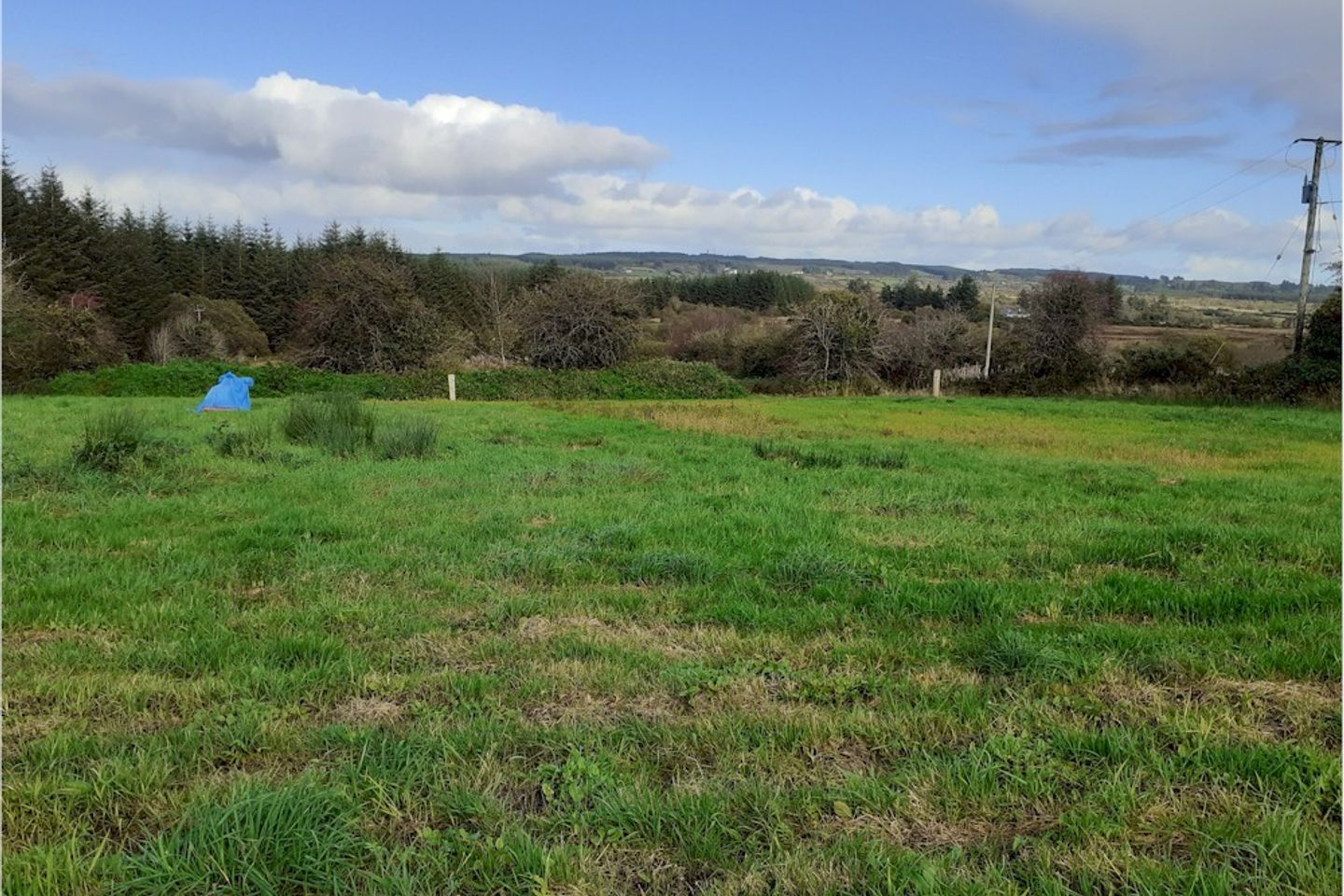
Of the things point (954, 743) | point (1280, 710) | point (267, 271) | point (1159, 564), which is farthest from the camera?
point (267, 271)

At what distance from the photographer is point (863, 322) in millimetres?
41188

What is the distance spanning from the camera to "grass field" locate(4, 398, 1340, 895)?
2322 millimetres

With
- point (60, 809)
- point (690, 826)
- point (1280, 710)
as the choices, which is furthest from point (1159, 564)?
point (60, 809)

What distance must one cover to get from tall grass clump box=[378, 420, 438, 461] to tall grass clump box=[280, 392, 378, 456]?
0.30m

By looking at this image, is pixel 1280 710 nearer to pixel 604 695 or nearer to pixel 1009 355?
pixel 604 695

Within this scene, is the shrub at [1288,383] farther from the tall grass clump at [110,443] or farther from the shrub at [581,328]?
the tall grass clump at [110,443]

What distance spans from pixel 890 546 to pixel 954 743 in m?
3.33

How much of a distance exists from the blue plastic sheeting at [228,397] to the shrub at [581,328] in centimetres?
1758

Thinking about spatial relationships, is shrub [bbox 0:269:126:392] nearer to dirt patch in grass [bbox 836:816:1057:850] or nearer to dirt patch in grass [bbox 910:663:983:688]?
dirt patch in grass [bbox 910:663:983:688]

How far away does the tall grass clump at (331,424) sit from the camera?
37.7ft

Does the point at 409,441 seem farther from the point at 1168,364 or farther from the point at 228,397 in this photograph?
the point at 1168,364

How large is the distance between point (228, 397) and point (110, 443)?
1159cm

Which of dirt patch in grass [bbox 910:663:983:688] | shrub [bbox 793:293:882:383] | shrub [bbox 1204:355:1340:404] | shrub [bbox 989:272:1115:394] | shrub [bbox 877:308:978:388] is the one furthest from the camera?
shrub [bbox 877:308:978:388]

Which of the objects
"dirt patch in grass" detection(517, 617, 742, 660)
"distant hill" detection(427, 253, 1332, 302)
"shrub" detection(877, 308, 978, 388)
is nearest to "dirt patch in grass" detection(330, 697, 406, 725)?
"dirt patch in grass" detection(517, 617, 742, 660)
